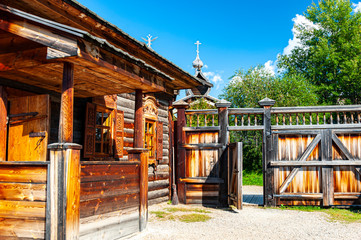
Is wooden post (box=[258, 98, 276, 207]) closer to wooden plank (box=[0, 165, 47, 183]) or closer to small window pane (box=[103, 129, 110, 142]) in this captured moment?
small window pane (box=[103, 129, 110, 142])

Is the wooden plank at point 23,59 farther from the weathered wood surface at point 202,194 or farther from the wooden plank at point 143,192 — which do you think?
the weathered wood surface at point 202,194

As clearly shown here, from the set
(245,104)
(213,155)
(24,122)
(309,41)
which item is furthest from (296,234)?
(309,41)

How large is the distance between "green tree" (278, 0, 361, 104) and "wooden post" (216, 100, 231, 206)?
1972 cm

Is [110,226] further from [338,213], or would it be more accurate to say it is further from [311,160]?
[311,160]

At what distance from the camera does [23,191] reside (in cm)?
445

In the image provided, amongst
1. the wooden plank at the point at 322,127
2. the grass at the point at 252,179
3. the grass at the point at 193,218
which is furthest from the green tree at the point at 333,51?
the grass at the point at 193,218

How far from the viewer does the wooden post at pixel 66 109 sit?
4375 mm

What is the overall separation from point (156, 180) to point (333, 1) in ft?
88.6

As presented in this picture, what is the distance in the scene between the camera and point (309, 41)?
3148cm

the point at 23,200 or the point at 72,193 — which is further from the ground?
the point at 72,193

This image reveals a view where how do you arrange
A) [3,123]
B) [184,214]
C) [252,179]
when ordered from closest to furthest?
[3,123] → [184,214] → [252,179]

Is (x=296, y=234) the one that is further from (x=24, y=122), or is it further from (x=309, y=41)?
(x=309, y=41)

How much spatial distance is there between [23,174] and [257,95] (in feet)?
57.5

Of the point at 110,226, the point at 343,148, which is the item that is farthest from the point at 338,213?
the point at 110,226
